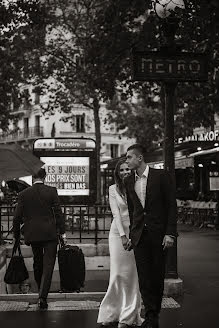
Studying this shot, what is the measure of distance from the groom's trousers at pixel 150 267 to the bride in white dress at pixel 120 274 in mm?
264

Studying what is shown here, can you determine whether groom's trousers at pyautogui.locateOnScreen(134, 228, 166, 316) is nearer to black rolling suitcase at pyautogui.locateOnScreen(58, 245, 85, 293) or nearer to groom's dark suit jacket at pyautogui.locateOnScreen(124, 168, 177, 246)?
groom's dark suit jacket at pyautogui.locateOnScreen(124, 168, 177, 246)

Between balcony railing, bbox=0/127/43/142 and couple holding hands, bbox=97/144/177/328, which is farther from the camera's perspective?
balcony railing, bbox=0/127/43/142

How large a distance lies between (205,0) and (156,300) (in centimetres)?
814

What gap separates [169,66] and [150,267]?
3532 mm

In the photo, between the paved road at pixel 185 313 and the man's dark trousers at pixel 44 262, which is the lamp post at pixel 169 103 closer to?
the paved road at pixel 185 313

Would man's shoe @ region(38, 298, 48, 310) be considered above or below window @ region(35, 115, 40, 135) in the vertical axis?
below

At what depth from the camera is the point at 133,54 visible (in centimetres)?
893

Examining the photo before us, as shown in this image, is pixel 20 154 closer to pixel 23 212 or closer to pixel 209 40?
pixel 23 212

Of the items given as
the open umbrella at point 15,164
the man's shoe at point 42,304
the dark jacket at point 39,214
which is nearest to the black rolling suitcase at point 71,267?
the dark jacket at point 39,214

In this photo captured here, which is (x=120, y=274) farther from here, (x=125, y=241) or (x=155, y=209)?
(x=155, y=209)

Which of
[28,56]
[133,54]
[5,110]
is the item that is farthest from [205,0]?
[28,56]

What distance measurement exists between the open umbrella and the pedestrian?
27 cm

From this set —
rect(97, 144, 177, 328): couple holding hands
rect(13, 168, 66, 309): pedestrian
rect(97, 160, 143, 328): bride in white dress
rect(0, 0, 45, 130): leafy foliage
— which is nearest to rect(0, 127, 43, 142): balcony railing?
rect(0, 0, 45, 130): leafy foliage

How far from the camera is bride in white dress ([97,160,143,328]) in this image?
22.6 ft
